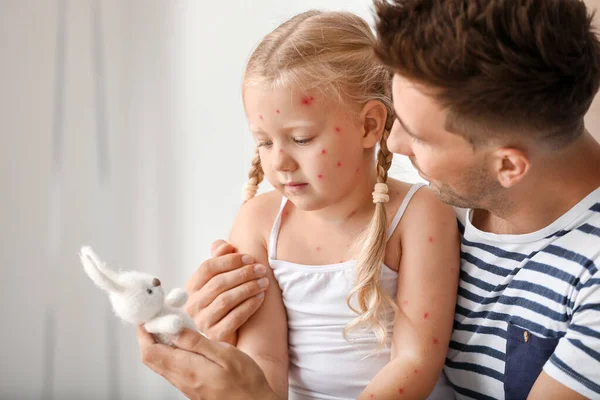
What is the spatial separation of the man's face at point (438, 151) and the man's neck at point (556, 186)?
46 mm

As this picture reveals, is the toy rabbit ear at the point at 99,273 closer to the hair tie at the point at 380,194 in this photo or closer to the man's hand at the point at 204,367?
the man's hand at the point at 204,367

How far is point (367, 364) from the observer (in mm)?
1377

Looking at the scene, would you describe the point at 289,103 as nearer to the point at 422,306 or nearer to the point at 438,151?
the point at 438,151

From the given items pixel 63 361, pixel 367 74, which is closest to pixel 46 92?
pixel 63 361

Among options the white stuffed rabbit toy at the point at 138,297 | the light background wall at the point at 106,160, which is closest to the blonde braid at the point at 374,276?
the white stuffed rabbit toy at the point at 138,297

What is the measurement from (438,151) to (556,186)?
0.20m

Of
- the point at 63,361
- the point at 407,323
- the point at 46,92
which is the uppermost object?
the point at 46,92

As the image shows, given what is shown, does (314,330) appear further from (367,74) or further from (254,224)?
(367,74)

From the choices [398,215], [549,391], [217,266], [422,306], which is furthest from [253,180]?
[549,391]

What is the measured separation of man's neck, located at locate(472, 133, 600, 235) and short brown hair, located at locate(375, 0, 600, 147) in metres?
0.04

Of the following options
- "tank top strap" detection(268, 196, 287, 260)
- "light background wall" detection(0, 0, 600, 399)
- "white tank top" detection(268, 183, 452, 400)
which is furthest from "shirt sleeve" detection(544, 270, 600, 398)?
"light background wall" detection(0, 0, 600, 399)

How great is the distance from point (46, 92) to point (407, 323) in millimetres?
1243

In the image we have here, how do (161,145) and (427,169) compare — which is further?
(161,145)

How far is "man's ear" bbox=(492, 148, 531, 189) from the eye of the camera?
1.12 metres
